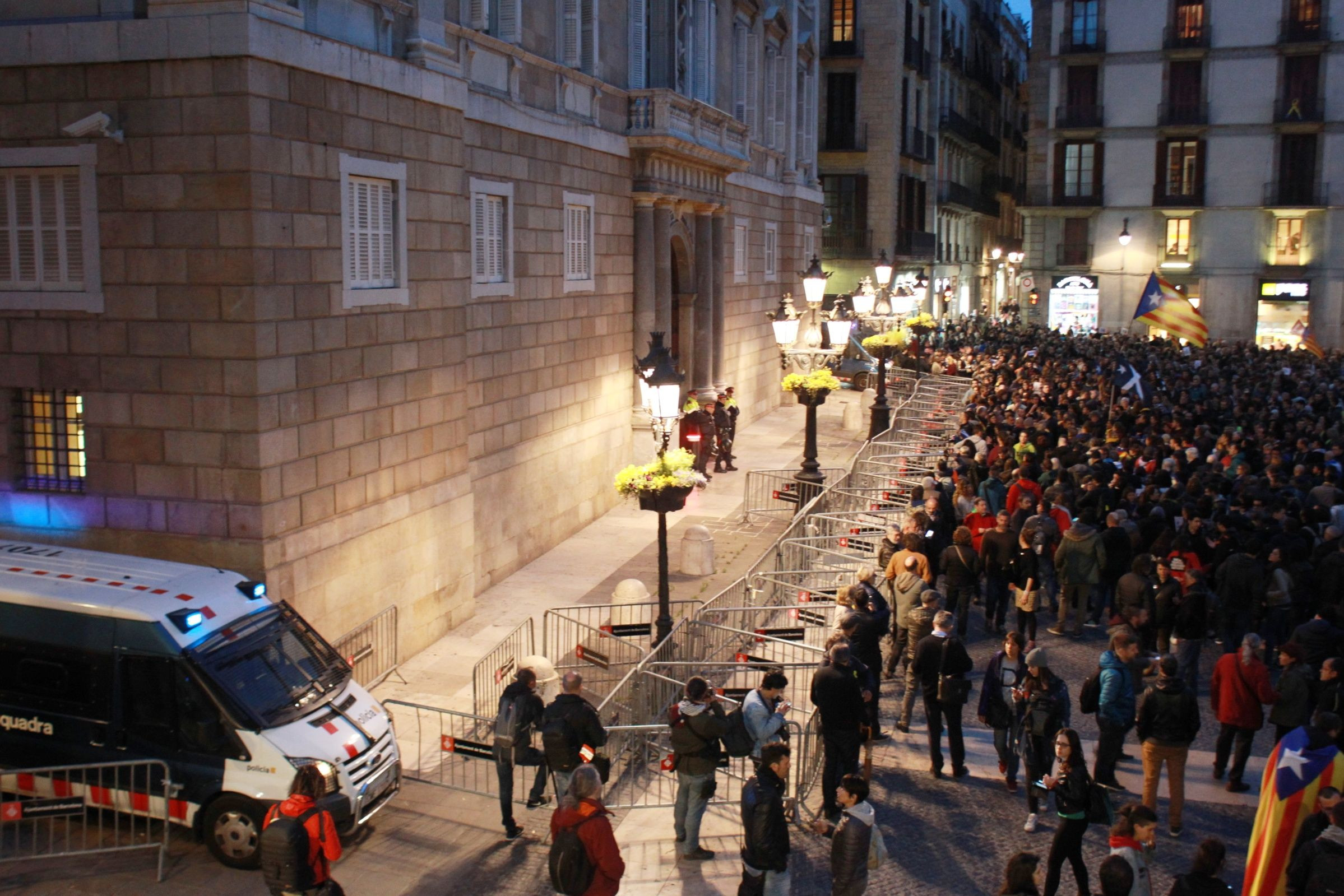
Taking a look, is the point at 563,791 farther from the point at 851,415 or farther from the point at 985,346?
the point at 985,346

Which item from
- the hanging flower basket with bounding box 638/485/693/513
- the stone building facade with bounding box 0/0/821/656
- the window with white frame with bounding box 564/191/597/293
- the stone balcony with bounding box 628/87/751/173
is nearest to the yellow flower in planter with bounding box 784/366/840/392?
the window with white frame with bounding box 564/191/597/293

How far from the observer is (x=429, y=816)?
11.1 metres

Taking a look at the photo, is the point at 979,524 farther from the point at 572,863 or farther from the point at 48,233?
the point at 48,233

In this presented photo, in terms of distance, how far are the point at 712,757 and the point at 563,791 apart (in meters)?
1.25

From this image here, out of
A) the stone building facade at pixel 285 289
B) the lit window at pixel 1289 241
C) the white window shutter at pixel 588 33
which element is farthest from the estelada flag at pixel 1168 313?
the lit window at pixel 1289 241

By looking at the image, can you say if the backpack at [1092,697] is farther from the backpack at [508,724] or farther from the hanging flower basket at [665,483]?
the backpack at [508,724]

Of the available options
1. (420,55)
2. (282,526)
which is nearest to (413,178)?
(420,55)

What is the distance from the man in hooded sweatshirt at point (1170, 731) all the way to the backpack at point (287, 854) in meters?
6.63

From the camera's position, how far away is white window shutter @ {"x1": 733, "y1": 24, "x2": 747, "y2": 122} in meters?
31.8

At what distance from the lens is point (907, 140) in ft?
185

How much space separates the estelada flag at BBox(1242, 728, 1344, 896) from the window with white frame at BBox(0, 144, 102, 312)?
11.1 m

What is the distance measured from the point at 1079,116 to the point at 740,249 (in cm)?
3033

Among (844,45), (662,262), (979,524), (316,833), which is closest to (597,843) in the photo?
(316,833)

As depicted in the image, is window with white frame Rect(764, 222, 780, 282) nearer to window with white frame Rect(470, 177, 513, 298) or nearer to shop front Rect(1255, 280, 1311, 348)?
window with white frame Rect(470, 177, 513, 298)
